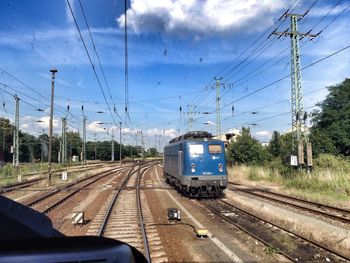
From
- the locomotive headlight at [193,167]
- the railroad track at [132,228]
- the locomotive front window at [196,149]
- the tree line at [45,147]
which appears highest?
the tree line at [45,147]

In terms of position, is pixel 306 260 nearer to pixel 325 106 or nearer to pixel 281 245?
pixel 281 245

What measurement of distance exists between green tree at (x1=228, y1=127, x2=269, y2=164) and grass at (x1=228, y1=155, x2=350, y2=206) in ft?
13.2

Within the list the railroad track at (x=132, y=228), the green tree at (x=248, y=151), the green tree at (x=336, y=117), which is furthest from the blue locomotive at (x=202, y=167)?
the green tree at (x=336, y=117)

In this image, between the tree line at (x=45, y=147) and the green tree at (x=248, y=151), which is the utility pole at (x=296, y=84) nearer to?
the green tree at (x=248, y=151)

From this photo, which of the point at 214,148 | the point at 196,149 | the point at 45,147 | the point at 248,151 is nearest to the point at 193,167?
the point at 196,149

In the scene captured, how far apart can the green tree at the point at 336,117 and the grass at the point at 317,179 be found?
26.1 metres

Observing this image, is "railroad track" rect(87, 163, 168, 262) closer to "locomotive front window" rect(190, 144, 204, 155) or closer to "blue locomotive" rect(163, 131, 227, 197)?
"blue locomotive" rect(163, 131, 227, 197)

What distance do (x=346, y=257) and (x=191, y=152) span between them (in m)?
13.5

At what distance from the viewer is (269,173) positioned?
1344 inches

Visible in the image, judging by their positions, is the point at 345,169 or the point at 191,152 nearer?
the point at 191,152

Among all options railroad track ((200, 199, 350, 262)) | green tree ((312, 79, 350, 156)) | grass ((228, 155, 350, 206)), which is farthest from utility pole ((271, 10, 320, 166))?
green tree ((312, 79, 350, 156))

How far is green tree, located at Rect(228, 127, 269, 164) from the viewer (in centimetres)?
4147

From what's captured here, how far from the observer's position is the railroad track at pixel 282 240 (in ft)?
29.8

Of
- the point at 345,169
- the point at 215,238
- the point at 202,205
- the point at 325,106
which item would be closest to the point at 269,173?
the point at 345,169
